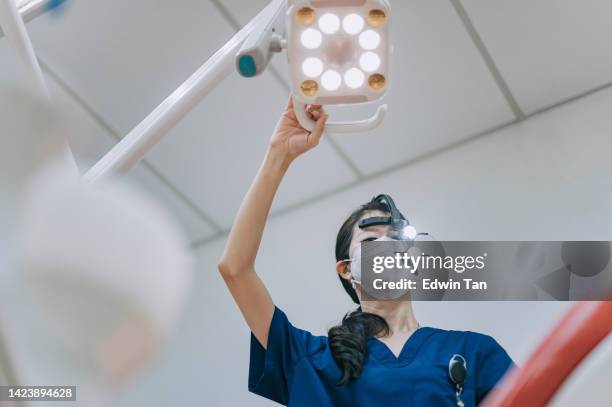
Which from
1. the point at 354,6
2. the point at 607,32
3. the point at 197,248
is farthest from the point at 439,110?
the point at 354,6

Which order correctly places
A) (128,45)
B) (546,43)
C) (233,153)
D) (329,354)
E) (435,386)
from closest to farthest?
(435,386) → (329,354) → (546,43) → (128,45) → (233,153)

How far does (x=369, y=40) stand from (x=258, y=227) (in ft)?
1.69

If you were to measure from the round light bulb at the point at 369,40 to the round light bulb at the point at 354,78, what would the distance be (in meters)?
0.04

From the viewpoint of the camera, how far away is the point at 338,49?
1550 mm

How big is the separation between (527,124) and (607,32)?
379 mm

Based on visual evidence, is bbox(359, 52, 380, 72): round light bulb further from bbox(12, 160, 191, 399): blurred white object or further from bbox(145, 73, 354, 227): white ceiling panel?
bbox(145, 73, 354, 227): white ceiling panel

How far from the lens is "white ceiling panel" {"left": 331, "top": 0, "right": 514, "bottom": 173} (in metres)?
2.93

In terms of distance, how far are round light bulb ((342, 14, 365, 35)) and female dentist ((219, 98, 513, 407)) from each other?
0.96 ft

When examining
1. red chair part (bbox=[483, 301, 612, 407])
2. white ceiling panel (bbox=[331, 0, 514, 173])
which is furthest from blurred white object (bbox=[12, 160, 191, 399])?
white ceiling panel (bbox=[331, 0, 514, 173])

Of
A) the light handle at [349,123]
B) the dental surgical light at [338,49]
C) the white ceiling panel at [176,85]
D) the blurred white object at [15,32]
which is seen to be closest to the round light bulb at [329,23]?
the dental surgical light at [338,49]

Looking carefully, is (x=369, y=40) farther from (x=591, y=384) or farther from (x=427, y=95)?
(x=427, y=95)

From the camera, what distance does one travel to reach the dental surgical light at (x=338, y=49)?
1525 millimetres

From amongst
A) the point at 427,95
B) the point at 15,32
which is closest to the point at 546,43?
the point at 427,95

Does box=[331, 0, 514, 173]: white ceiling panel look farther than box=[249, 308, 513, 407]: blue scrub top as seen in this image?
Yes
